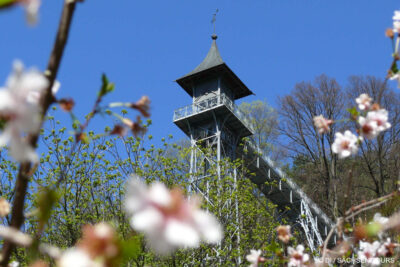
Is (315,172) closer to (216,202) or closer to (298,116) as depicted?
(298,116)

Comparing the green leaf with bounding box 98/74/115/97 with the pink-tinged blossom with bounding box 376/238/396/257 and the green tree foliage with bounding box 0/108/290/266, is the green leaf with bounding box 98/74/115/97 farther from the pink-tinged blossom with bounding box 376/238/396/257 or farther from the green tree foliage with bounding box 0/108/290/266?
the green tree foliage with bounding box 0/108/290/266

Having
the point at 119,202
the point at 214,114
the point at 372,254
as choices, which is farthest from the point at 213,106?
the point at 372,254

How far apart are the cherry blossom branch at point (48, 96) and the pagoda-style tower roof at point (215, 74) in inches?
636

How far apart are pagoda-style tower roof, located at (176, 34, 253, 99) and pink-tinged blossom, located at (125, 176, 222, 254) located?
16.3 meters

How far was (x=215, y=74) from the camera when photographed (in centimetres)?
1698

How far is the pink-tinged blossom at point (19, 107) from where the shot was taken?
44 cm

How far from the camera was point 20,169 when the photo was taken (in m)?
0.59

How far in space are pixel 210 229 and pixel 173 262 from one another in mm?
7515

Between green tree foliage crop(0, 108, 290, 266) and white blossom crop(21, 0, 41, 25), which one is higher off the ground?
green tree foliage crop(0, 108, 290, 266)

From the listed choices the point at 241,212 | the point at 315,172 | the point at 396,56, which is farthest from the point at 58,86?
the point at 315,172

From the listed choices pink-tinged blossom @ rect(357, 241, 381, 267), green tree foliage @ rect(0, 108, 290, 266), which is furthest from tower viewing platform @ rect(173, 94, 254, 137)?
pink-tinged blossom @ rect(357, 241, 381, 267)

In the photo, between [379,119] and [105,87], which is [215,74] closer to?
[379,119]

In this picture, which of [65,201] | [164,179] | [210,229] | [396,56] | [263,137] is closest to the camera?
[210,229]

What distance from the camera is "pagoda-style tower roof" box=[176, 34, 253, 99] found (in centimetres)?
1678
